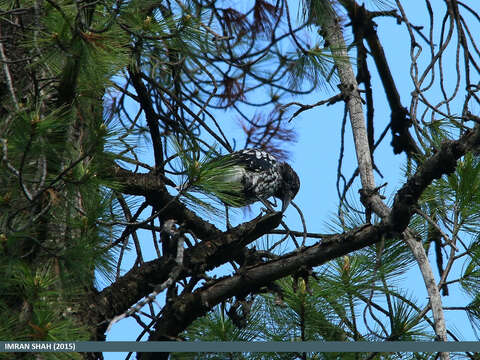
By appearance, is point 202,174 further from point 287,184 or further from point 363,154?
point 287,184

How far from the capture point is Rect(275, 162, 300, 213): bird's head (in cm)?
478

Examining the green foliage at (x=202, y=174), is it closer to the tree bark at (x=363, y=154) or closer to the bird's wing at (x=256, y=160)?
the tree bark at (x=363, y=154)

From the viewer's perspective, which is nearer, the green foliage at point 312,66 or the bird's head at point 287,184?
the green foliage at point 312,66

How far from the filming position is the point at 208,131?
3.70 metres

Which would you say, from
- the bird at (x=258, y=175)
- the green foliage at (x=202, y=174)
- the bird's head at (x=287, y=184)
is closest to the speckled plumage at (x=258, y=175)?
the bird at (x=258, y=175)

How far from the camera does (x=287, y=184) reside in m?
4.80

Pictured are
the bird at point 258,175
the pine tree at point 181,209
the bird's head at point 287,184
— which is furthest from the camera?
the bird's head at point 287,184

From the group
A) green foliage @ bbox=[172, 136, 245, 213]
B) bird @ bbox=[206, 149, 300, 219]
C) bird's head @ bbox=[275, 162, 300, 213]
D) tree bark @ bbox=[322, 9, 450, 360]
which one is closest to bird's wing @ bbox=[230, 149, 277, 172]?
bird @ bbox=[206, 149, 300, 219]

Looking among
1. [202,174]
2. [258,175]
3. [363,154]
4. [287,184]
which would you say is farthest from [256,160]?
[202,174]

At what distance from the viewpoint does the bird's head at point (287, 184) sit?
478 cm

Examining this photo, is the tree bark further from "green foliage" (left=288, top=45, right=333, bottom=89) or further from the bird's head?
the bird's head

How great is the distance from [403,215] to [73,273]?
4.23 feet

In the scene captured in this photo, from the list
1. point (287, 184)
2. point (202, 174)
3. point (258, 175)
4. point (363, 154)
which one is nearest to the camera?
point (202, 174)

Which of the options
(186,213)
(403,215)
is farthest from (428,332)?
(186,213)
